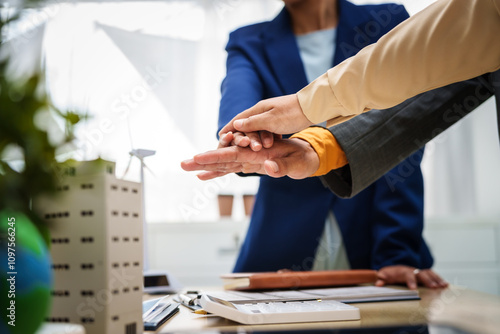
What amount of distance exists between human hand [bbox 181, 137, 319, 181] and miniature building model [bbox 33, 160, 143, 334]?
1.42ft

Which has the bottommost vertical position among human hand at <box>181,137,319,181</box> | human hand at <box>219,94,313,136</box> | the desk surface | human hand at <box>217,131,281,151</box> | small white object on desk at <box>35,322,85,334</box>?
the desk surface

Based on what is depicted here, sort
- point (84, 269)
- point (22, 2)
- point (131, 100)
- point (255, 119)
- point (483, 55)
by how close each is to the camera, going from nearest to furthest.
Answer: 1. point (22, 2)
2. point (84, 269)
3. point (483, 55)
4. point (255, 119)
5. point (131, 100)

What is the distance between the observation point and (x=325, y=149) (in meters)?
1.03

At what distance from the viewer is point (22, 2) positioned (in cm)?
28

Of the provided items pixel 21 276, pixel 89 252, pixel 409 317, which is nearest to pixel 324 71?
pixel 409 317

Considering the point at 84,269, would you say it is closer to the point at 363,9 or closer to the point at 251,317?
the point at 251,317

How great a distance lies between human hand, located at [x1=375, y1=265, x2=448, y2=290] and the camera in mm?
1190

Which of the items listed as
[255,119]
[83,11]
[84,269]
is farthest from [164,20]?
[84,269]

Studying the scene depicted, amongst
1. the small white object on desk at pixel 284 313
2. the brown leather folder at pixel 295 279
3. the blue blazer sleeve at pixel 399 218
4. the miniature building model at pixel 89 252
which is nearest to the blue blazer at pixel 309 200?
the blue blazer sleeve at pixel 399 218

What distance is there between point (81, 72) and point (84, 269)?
9.52 ft

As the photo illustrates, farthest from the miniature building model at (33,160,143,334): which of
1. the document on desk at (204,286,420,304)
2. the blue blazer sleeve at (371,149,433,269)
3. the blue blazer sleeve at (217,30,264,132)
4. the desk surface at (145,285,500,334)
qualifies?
the blue blazer sleeve at (371,149,433,269)

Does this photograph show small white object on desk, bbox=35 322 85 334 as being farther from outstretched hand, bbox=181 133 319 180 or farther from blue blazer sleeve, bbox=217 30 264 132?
blue blazer sleeve, bbox=217 30 264 132

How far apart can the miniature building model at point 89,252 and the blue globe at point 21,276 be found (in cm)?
13

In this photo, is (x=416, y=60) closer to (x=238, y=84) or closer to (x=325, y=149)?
(x=325, y=149)
